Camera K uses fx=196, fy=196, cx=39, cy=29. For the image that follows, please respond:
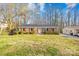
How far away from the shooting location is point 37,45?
6.24ft

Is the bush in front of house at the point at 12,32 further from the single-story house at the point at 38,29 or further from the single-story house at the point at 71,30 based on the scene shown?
the single-story house at the point at 71,30

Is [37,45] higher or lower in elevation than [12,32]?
lower

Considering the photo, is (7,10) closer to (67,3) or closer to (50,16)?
(50,16)

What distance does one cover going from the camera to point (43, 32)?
1921mm

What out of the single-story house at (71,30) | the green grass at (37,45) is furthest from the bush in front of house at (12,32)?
the single-story house at (71,30)

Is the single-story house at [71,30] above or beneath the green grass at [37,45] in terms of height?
above

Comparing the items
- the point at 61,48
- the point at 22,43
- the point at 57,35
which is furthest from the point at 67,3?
the point at 22,43

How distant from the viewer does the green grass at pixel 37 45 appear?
188 cm

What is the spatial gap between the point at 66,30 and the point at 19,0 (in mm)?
545

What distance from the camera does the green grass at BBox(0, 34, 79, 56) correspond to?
6.18 feet

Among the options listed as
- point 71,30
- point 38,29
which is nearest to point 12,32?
point 38,29

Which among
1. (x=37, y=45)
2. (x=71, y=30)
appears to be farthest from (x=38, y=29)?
(x=71, y=30)

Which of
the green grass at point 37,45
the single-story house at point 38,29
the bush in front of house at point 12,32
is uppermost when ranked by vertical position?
the single-story house at point 38,29

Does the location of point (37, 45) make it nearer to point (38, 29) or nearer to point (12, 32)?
point (38, 29)
